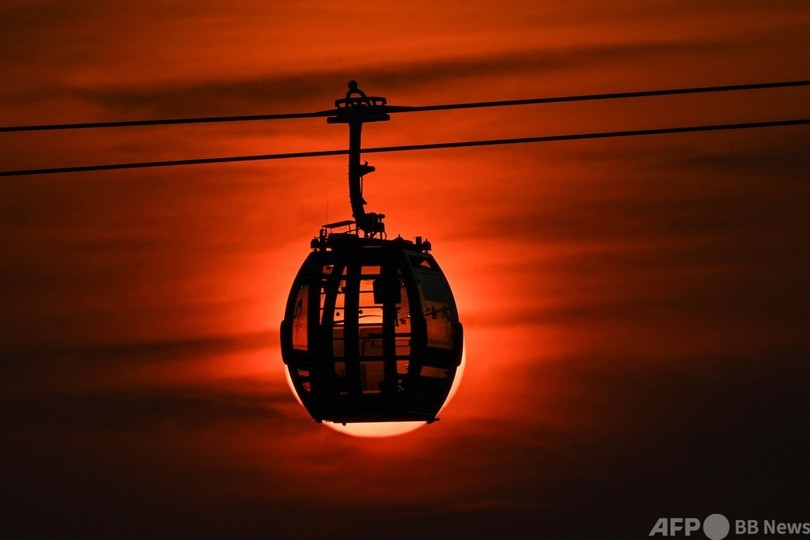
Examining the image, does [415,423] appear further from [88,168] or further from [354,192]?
[88,168]

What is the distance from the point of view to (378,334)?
35625mm

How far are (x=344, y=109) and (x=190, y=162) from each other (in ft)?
9.51

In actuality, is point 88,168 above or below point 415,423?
above

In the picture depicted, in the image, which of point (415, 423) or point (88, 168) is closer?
point (88, 168)

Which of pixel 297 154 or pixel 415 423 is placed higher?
pixel 297 154

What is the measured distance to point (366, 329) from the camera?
35688 mm

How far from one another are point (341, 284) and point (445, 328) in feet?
7.14

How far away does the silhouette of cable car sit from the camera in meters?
35.6

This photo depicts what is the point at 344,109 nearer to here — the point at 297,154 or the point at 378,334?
the point at 297,154

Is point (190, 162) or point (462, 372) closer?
point (190, 162)

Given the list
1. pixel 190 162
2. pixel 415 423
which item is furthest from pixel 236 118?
pixel 415 423

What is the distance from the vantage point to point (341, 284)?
3584 cm

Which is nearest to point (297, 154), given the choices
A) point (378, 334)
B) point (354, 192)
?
point (354, 192)

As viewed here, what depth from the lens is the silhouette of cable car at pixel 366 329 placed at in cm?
3556
